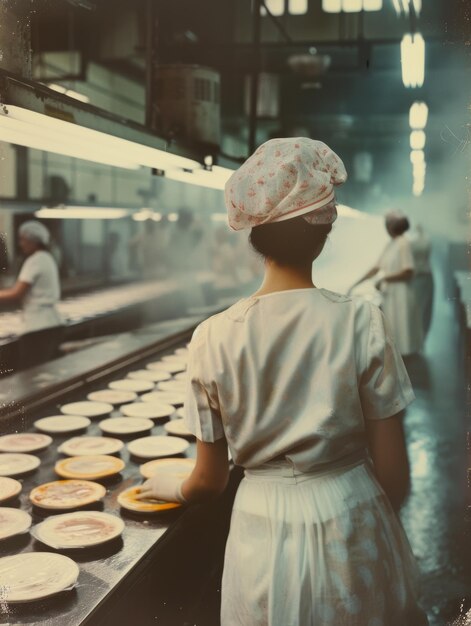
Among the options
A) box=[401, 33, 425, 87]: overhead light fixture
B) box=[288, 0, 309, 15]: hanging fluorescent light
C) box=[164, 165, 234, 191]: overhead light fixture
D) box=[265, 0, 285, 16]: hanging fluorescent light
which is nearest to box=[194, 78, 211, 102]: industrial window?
box=[164, 165, 234, 191]: overhead light fixture

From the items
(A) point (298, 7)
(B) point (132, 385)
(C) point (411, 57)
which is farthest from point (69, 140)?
(A) point (298, 7)

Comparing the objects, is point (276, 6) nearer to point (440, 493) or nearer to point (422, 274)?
point (422, 274)

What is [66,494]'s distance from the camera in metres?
2.07

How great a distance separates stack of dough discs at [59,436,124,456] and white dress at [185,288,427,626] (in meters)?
0.99

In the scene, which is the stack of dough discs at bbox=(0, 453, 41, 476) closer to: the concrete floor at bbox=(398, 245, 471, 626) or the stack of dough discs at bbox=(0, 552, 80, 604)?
the stack of dough discs at bbox=(0, 552, 80, 604)

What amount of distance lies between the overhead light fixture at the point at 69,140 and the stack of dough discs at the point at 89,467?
3.44 ft

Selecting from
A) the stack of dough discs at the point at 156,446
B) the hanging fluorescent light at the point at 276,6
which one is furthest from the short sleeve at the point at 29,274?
the hanging fluorescent light at the point at 276,6

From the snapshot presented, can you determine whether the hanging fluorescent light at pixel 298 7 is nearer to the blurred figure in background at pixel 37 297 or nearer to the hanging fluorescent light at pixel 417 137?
the hanging fluorescent light at pixel 417 137

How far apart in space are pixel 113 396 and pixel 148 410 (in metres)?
0.30

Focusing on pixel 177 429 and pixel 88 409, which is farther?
pixel 88 409

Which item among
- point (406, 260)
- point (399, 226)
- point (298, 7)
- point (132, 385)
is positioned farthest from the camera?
point (298, 7)

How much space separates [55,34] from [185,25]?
2404 millimetres

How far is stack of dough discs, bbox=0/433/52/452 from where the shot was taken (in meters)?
2.44

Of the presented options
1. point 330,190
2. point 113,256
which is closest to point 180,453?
point 330,190
